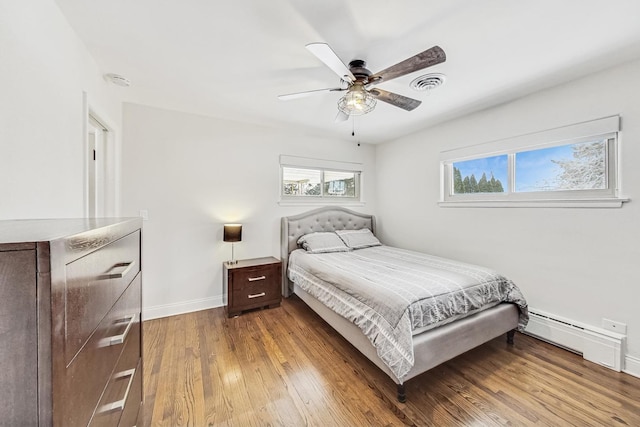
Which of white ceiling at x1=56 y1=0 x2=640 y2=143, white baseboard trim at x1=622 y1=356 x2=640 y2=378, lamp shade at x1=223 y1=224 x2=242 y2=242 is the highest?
white ceiling at x1=56 y1=0 x2=640 y2=143

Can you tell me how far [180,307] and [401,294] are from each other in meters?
2.58

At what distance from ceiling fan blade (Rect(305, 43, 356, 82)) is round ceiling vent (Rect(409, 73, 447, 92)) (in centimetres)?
75

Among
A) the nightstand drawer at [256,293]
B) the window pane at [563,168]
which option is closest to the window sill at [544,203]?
the window pane at [563,168]

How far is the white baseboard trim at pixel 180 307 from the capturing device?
2814 mm

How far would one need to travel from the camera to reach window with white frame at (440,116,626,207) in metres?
2.12

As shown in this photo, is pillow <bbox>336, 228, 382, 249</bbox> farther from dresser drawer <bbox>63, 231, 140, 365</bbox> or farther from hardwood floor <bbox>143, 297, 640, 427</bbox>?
dresser drawer <bbox>63, 231, 140, 365</bbox>

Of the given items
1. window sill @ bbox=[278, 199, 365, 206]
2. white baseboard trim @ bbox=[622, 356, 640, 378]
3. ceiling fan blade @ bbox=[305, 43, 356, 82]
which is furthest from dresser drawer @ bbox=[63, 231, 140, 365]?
white baseboard trim @ bbox=[622, 356, 640, 378]

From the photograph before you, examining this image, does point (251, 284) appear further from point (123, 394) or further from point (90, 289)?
point (90, 289)

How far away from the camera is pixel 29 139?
1.15 m

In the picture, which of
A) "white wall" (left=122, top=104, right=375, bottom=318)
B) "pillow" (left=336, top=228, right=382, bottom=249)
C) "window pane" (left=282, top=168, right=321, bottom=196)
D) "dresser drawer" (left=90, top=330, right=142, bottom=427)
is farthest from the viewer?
"window pane" (left=282, top=168, right=321, bottom=196)

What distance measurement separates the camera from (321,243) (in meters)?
3.45

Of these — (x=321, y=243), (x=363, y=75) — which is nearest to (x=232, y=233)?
(x=321, y=243)

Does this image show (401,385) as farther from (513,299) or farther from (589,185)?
(589,185)

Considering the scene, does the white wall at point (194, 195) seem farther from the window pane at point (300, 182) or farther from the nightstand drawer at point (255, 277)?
the nightstand drawer at point (255, 277)
